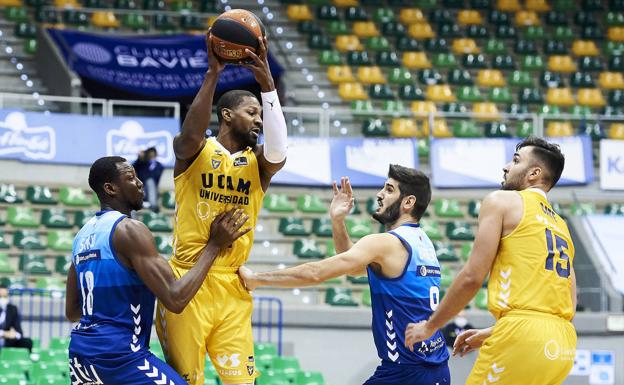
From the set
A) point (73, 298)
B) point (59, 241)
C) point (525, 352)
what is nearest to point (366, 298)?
point (59, 241)

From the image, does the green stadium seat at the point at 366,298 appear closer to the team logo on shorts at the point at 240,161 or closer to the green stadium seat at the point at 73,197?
the green stadium seat at the point at 73,197

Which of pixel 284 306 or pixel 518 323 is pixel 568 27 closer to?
pixel 284 306

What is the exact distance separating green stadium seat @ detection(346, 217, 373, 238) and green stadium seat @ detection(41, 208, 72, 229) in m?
4.07

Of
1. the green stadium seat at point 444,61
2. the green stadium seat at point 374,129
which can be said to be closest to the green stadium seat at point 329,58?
the green stadium seat at point 444,61

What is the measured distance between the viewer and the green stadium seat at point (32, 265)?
1534 cm

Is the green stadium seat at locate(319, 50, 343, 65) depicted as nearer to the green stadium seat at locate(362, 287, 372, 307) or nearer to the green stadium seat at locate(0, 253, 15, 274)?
the green stadium seat at locate(362, 287, 372, 307)

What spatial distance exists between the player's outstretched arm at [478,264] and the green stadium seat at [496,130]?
14030 mm

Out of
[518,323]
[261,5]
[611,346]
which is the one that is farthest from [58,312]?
[261,5]

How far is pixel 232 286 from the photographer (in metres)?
6.32

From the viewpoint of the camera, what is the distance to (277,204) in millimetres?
17500

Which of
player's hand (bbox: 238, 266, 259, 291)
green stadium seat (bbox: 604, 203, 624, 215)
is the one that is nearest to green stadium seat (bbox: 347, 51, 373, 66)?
green stadium seat (bbox: 604, 203, 624, 215)

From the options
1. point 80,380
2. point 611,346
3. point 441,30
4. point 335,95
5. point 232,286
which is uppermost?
point 441,30

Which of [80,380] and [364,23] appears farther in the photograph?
[364,23]

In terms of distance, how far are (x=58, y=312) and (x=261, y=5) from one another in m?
10.9
